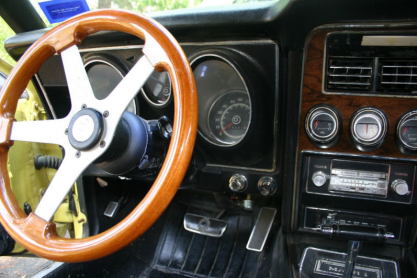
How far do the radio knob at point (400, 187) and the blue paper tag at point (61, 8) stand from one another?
141cm

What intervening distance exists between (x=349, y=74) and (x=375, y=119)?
0.18m

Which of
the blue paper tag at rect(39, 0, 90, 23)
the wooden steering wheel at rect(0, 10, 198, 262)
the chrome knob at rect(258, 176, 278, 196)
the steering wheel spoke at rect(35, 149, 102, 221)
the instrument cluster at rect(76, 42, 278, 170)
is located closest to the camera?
the wooden steering wheel at rect(0, 10, 198, 262)

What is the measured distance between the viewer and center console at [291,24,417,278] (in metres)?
1.24

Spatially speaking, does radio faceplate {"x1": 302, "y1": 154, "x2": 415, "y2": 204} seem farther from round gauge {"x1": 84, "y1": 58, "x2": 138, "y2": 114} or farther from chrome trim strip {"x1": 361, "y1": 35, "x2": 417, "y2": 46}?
round gauge {"x1": 84, "y1": 58, "x2": 138, "y2": 114}

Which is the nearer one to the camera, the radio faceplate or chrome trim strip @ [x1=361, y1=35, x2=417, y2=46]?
chrome trim strip @ [x1=361, y1=35, x2=417, y2=46]

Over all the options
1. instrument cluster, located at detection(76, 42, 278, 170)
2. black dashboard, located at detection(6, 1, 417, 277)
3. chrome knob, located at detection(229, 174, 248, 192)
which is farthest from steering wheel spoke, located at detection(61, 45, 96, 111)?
chrome knob, located at detection(229, 174, 248, 192)

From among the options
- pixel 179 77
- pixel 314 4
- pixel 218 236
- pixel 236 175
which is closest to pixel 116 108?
pixel 179 77

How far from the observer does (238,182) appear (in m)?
1.61

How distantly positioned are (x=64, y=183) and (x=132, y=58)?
75 centimetres

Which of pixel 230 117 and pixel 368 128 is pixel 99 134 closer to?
pixel 230 117

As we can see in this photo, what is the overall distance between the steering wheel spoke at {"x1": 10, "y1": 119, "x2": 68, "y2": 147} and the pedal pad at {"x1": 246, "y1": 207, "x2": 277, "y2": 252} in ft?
3.32

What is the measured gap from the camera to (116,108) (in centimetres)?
102

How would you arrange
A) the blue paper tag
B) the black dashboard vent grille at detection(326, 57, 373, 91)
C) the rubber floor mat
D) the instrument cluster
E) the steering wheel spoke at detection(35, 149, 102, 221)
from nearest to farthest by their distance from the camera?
the steering wheel spoke at detection(35, 149, 102, 221) < the black dashboard vent grille at detection(326, 57, 373, 91) < the instrument cluster < the blue paper tag < the rubber floor mat

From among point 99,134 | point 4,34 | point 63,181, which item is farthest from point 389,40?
point 4,34
